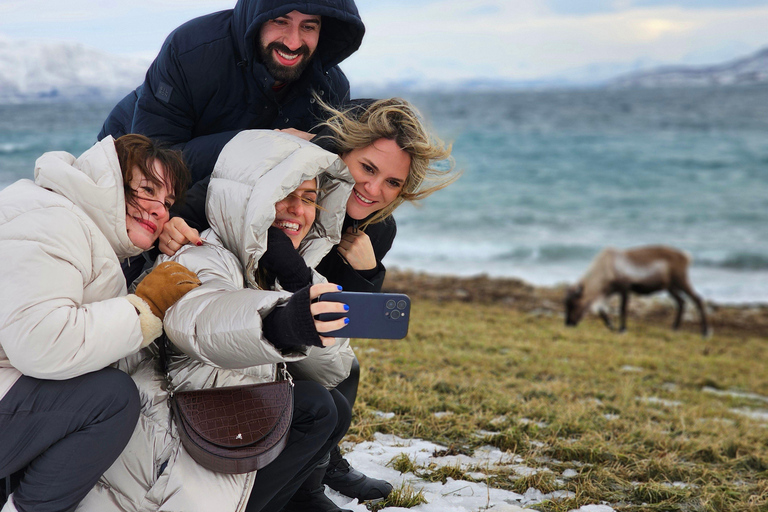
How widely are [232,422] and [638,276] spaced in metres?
10.8

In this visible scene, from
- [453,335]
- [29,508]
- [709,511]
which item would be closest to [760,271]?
[453,335]

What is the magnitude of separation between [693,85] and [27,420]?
116457 millimetres

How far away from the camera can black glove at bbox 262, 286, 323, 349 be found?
1.60 meters

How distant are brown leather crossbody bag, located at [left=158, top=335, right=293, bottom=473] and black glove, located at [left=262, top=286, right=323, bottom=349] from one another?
30cm

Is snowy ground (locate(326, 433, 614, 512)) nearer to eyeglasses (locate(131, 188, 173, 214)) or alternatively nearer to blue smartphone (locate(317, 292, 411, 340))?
blue smartphone (locate(317, 292, 411, 340))

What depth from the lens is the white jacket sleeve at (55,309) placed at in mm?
1533

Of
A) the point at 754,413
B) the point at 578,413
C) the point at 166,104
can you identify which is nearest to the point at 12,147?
the point at 166,104

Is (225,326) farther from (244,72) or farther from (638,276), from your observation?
(638,276)

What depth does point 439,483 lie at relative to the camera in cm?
286

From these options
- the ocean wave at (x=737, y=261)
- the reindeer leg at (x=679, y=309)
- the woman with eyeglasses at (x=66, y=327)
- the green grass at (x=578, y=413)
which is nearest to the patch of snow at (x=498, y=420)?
the green grass at (x=578, y=413)

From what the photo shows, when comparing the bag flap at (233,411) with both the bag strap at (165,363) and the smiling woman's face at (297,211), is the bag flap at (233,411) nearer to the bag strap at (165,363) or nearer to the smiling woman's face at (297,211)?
the bag strap at (165,363)

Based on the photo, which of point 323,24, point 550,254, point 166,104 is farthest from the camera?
point 550,254

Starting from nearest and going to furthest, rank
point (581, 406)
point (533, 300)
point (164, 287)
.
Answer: point (164, 287), point (581, 406), point (533, 300)

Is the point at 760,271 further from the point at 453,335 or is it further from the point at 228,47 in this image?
the point at 228,47
